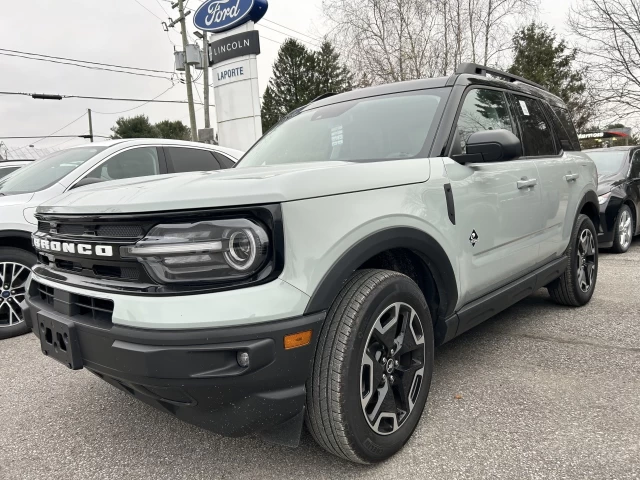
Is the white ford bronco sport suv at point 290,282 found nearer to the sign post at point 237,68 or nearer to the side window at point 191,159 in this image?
the side window at point 191,159

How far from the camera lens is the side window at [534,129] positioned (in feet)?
11.4

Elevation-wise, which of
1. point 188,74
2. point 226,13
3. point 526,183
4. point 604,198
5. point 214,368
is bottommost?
point 214,368

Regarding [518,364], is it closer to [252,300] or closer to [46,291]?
[252,300]

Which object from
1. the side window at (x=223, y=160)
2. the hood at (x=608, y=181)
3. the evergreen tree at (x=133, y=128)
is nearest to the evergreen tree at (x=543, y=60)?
the hood at (x=608, y=181)

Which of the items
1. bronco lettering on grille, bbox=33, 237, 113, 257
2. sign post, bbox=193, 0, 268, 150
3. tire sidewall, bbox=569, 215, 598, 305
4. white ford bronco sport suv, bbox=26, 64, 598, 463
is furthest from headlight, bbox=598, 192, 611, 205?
sign post, bbox=193, 0, 268, 150

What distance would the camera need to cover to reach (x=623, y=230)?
7.05 m

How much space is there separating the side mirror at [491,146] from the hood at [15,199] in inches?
144

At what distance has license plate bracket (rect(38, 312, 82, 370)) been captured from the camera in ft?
6.06

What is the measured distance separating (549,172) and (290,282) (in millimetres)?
2617

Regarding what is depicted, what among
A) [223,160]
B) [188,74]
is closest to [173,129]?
[188,74]

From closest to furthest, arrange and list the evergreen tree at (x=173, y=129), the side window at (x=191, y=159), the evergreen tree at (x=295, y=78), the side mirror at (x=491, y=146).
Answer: the side mirror at (x=491, y=146)
the side window at (x=191, y=159)
the evergreen tree at (x=295, y=78)
the evergreen tree at (x=173, y=129)

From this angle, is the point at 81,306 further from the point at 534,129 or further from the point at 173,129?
the point at 173,129

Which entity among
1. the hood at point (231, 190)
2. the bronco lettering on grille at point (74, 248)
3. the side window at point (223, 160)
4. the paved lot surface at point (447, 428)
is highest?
the side window at point (223, 160)

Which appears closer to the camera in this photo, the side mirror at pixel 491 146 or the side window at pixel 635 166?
the side mirror at pixel 491 146
